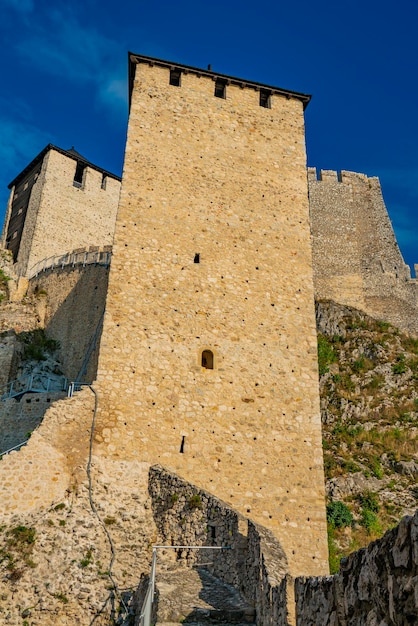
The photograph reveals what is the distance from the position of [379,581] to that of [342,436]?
58.6ft

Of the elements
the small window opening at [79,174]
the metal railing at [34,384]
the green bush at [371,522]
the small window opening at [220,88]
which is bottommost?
the green bush at [371,522]

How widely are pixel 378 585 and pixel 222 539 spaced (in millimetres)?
6297

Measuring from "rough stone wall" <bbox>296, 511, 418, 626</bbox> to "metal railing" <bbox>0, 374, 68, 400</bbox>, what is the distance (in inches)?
585

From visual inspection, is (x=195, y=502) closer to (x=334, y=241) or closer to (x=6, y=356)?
(x=6, y=356)

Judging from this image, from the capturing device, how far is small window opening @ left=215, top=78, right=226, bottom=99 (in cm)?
1608

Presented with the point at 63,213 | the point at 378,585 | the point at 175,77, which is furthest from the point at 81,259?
the point at 378,585

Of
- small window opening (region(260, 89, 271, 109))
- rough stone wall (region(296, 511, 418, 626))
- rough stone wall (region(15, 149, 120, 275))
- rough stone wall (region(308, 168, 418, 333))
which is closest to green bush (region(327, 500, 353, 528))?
small window opening (region(260, 89, 271, 109))

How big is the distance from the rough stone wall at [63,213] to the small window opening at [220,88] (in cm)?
1586

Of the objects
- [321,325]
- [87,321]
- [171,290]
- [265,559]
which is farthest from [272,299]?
[321,325]

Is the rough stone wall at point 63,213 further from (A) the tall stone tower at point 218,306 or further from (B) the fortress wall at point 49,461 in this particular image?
(B) the fortress wall at point 49,461

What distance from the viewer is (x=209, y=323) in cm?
1261

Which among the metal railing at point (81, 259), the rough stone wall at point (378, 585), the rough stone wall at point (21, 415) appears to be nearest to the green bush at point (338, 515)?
the rough stone wall at point (21, 415)

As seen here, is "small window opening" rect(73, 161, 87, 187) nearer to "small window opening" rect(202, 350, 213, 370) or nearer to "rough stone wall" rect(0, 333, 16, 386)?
"rough stone wall" rect(0, 333, 16, 386)

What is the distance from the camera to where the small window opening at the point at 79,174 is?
32969mm
